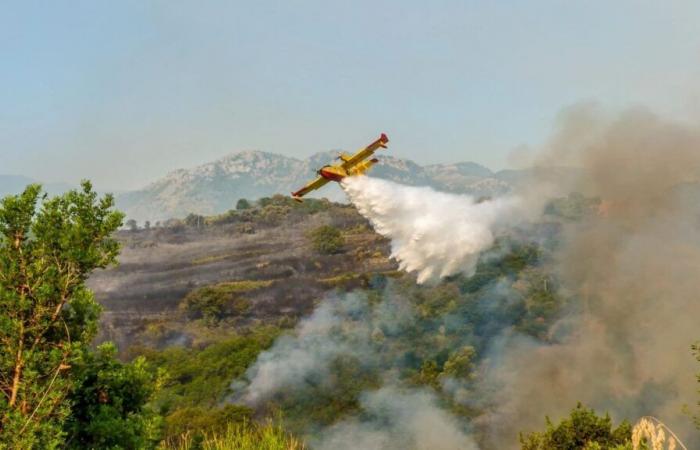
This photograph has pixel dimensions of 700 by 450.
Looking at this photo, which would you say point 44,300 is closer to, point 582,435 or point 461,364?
point 582,435

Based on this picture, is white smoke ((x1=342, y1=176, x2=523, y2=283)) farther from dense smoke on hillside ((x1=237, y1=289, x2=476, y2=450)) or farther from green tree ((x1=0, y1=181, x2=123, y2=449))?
green tree ((x1=0, y1=181, x2=123, y2=449))

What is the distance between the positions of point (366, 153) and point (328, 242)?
80.3 metres

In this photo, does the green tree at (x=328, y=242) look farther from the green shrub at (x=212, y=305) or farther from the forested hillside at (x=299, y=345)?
the green shrub at (x=212, y=305)

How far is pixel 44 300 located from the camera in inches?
776

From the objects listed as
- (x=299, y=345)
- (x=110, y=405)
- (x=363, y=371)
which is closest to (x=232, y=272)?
(x=299, y=345)

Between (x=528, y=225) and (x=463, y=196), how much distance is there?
148ft

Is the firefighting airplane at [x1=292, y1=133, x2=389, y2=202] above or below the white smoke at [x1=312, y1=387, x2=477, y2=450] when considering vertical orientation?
above

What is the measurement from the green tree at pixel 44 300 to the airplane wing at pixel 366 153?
30.4 metres

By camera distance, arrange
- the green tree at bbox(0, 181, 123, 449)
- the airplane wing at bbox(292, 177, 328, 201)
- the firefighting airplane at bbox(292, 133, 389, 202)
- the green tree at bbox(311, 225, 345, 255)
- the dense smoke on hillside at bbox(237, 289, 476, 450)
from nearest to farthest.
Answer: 1. the green tree at bbox(0, 181, 123, 449)
2. the dense smoke on hillside at bbox(237, 289, 476, 450)
3. the firefighting airplane at bbox(292, 133, 389, 202)
4. the airplane wing at bbox(292, 177, 328, 201)
5. the green tree at bbox(311, 225, 345, 255)

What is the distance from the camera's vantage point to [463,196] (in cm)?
6350

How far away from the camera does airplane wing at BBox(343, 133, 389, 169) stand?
49.8 m

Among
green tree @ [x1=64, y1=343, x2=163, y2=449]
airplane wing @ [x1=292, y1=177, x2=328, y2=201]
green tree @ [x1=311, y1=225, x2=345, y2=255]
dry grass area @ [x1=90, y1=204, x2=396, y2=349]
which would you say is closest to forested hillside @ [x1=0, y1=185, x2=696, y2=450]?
green tree @ [x1=64, y1=343, x2=163, y2=449]

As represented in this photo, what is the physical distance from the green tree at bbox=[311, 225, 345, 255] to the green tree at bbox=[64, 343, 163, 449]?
4221 inches

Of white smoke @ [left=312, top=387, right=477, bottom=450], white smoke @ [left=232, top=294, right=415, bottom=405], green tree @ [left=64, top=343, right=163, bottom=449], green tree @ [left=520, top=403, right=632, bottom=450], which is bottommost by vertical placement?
white smoke @ [left=312, top=387, right=477, bottom=450]
